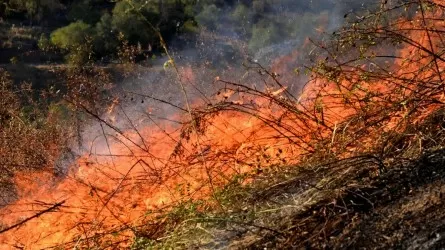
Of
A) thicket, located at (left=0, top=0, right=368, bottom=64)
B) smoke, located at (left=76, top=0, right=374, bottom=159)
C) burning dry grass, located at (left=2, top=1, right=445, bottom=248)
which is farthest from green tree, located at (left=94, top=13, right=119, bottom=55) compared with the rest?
burning dry grass, located at (left=2, top=1, right=445, bottom=248)

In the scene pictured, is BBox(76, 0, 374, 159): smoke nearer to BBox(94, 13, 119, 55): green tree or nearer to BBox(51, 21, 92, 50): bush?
BBox(94, 13, 119, 55): green tree

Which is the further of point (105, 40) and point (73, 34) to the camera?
point (73, 34)

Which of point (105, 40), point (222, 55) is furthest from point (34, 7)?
point (222, 55)

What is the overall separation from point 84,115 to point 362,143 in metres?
7.27

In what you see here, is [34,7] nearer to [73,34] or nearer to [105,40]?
[73,34]

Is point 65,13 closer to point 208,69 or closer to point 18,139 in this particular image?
point 208,69

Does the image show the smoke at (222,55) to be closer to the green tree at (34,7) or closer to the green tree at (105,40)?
the green tree at (105,40)

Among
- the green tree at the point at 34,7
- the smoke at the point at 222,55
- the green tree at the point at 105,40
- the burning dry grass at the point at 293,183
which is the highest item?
the green tree at the point at 34,7

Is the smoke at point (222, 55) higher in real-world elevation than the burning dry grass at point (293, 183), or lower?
higher

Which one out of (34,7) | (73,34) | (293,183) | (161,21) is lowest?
(293,183)

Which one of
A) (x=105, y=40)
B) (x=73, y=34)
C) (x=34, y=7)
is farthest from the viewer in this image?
(x=34, y=7)

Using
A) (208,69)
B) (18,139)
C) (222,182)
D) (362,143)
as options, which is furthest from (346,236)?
(208,69)

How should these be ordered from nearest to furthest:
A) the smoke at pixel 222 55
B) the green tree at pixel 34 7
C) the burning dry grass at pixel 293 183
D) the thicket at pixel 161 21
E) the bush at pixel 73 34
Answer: the burning dry grass at pixel 293 183 → the smoke at pixel 222 55 → the thicket at pixel 161 21 → the bush at pixel 73 34 → the green tree at pixel 34 7

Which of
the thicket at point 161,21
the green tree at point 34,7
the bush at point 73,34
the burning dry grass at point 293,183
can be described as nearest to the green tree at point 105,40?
the thicket at point 161,21
